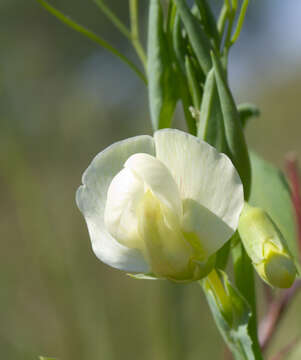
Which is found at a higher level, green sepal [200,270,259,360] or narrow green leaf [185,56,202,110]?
narrow green leaf [185,56,202,110]

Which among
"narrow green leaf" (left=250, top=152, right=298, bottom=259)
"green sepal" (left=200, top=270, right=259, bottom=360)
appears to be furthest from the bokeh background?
"green sepal" (left=200, top=270, right=259, bottom=360)

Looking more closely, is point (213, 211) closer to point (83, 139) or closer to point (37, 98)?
point (83, 139)

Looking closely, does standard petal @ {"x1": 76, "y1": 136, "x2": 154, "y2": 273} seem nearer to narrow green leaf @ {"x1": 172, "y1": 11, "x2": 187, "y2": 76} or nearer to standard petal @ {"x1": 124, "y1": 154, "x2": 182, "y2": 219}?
standard petal @ {"x1": 124, "y1": 154, "x2": 182, "y2": 219}

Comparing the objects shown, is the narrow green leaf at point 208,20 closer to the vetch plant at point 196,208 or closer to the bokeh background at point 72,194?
the vetch plant at point 196,208

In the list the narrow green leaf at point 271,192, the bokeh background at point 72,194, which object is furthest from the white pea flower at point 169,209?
the bokeh background at point 72,194

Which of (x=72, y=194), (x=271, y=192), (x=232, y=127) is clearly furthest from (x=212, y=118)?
(x=72, y=194)

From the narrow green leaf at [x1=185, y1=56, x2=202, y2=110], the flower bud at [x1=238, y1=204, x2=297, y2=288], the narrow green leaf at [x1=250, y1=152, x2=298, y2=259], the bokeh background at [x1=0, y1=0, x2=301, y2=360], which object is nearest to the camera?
the flower bud at [x1=238, y1=204, x2=297, y2=288]

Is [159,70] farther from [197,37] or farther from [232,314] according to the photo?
[232,314]
